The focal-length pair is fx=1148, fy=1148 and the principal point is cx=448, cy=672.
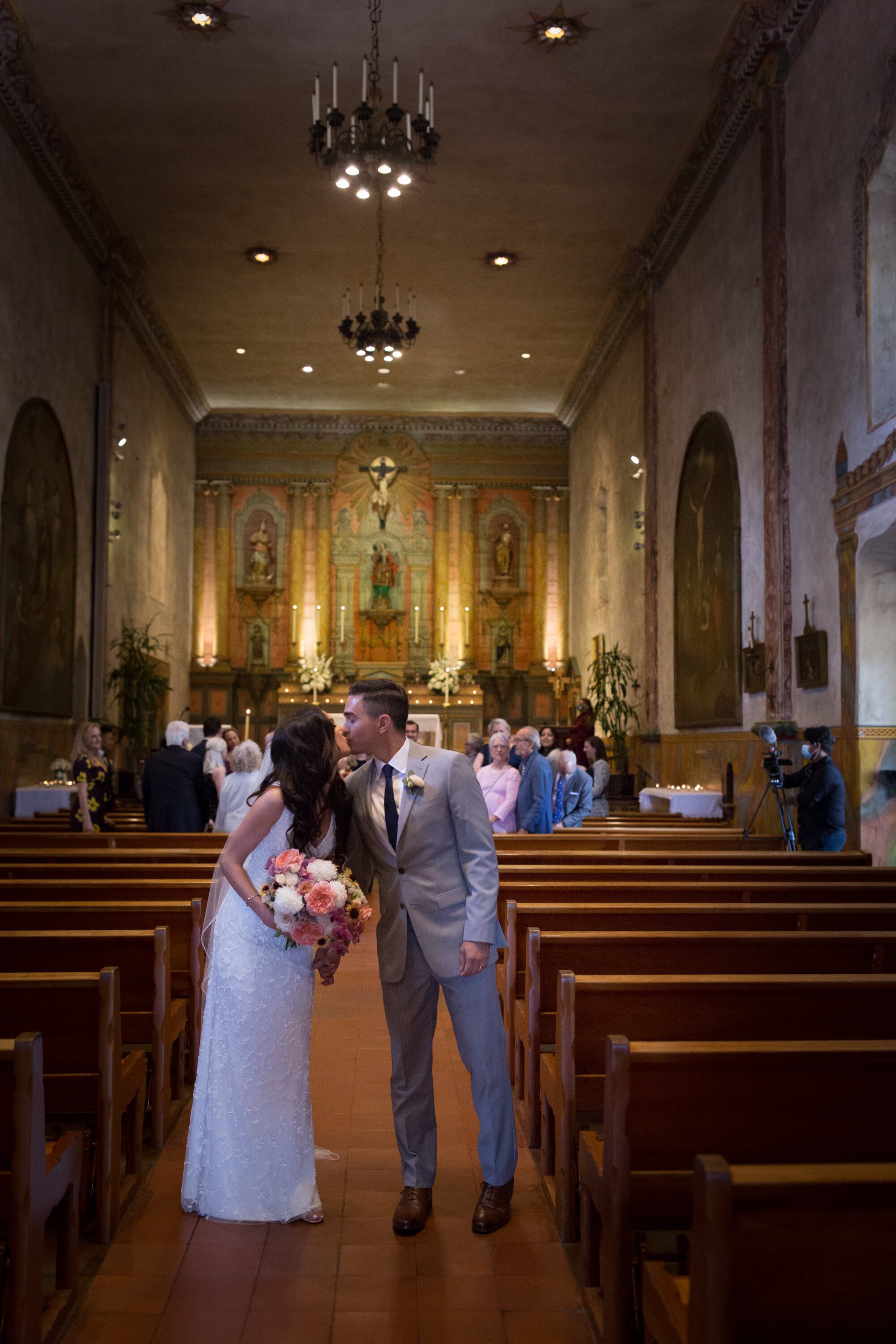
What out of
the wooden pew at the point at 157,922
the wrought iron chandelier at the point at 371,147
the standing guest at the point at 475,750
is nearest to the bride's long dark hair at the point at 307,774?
the wooden pew at the point at 157,922

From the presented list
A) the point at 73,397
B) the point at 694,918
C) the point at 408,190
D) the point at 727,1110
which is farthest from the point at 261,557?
the point at 727,1110

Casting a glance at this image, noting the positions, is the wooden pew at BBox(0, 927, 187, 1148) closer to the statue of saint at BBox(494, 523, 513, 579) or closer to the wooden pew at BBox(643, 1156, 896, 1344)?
the wooden pew at BBox(643, 1156, 896, 1344)

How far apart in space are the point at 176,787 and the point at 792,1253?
6.70m

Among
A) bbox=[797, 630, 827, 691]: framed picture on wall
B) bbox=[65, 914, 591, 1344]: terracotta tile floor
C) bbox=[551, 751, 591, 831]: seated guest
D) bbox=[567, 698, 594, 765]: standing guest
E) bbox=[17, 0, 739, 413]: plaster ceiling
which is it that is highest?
bbox=[17, 0, 739, 413]: plaster ceiling

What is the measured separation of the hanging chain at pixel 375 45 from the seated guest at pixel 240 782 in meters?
6.60

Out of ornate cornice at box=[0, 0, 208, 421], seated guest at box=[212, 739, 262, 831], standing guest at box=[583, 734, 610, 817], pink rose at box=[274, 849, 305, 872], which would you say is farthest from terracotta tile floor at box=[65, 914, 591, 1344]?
ornate cornice at box=[0, 0, 208, 421]

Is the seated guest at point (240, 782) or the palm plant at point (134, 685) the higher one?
the palm plant at point (134, 685)

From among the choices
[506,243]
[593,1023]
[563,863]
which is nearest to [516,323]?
[506,243]

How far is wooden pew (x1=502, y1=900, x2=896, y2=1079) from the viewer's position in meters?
4.28

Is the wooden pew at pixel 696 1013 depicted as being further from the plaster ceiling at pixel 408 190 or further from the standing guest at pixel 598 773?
the plaster ceiling at pixel 408 190

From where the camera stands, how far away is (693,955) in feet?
12.4

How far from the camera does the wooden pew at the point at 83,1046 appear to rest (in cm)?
315

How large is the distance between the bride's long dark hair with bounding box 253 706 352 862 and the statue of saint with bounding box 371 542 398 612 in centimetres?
1925

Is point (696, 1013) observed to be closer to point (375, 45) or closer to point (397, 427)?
point (375, 45)
